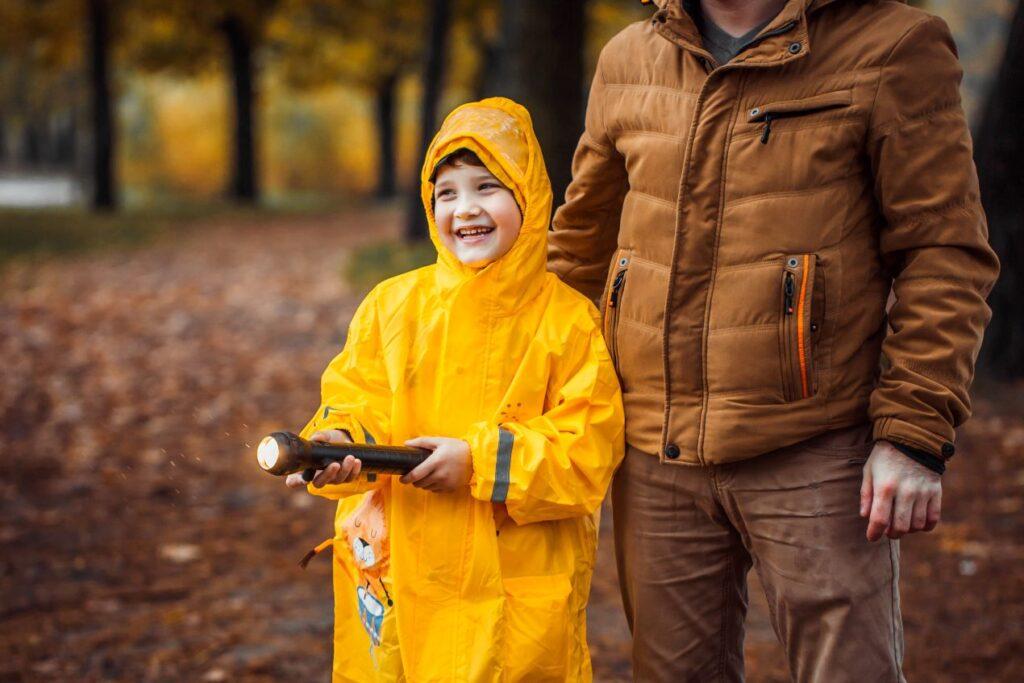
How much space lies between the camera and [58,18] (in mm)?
20656

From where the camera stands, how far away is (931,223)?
2.16 m

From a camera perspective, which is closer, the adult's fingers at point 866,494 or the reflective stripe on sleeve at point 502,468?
the adult's fingers at point 866,494

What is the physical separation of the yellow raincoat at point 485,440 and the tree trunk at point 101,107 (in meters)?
19.2

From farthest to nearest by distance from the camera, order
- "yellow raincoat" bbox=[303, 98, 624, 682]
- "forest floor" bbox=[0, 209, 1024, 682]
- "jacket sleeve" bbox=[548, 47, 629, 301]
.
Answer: "forest floor" bbox=[0, 209, 1024, 682] → "jacket sleeve" bbox=[548, 47, 629, 301] → "yellow raincoat" bbox=[303, 98, 624, 682]

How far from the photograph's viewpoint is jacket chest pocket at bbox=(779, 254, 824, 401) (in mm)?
2209

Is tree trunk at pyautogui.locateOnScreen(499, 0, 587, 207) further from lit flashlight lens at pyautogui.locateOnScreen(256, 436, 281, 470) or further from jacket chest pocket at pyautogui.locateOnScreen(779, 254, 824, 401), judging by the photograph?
lit flashlight lens at pyautogui.locateOnScreen(256, 436, 281, 470)

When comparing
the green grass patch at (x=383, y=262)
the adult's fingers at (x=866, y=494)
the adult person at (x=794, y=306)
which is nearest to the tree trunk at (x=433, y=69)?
the green grass patch at (x=383, y=262)

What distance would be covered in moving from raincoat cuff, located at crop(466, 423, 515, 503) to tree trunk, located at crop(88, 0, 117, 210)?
1947 centimetres

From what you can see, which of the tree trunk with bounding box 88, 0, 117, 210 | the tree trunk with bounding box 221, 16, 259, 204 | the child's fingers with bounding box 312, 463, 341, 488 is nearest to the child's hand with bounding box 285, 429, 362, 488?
the child's fingers with bounding box 312, 463, 341, 488

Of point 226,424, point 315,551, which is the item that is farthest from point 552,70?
point 315,551

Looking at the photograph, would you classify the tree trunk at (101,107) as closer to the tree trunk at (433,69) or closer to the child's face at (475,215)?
the tree trunk at (433,69)

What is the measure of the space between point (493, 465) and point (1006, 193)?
5524 mm

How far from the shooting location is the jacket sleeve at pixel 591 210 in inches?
105

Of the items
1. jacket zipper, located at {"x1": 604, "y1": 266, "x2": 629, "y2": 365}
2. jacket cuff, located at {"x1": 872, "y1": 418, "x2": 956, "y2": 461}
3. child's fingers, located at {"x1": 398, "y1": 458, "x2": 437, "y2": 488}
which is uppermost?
jacket zipper, located at {"x1": 604, "y1": 266, "x2": 629, "y2": 365}
